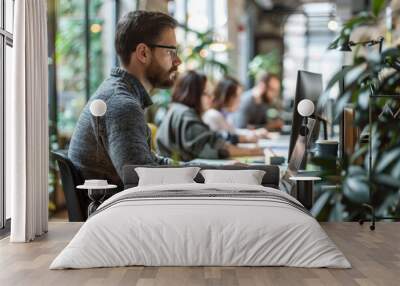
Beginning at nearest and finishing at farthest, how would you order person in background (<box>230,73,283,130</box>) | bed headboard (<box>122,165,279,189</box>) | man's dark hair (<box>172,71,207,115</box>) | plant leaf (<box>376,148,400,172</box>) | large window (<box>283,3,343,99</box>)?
plant leaf (<box>376,148,400,172</box>) → bed headboard (<box>122,165,279,189</box>) → man's dark hair (<box>172,71,207,115</box>) → person in background (<box>230,73,283,130</box>) → large window (<box>283,3,343,99</box>)

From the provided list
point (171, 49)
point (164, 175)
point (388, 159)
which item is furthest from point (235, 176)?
point (388, 159)

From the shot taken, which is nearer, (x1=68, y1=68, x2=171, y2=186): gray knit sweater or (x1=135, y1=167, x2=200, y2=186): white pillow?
(x1=135, y1=167, x2=200, y2=186): white pillow

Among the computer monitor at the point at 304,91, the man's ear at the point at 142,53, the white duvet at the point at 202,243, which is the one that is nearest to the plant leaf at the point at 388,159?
the white duvet at the point at 202,243

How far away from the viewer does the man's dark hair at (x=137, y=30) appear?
5754 millimetres

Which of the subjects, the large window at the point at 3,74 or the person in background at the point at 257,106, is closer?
the large window at the point at 3,74

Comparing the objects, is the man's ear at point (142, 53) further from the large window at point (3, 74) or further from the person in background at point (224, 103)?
the person in background at point (224, 103)

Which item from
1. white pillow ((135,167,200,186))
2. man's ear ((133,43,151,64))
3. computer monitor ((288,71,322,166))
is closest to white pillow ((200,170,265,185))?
white pillow ((135,167,200,186))

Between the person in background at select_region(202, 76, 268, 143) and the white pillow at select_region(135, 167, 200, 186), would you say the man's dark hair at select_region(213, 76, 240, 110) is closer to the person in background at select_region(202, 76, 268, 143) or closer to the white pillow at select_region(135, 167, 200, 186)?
the person in background at select_region(202, 76, 268, 143)

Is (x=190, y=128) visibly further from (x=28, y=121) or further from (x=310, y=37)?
(x=310, y=37)

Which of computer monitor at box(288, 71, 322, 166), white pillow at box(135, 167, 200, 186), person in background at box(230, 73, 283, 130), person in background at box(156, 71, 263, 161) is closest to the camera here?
computer monitor at box(288, 71, 322, 166)

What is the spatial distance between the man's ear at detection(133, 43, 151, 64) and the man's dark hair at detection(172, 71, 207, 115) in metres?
0.77

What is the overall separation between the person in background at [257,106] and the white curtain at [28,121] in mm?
6172

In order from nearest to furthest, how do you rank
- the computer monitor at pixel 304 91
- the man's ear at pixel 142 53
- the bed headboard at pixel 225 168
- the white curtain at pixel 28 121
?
the white curtain at pixel 28 121 < the computer monitor at pixel 304 91 < the bed headboard at pixel 225 168 < the man's ear at pixel 142 53

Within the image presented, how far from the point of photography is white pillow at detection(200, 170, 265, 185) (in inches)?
198
